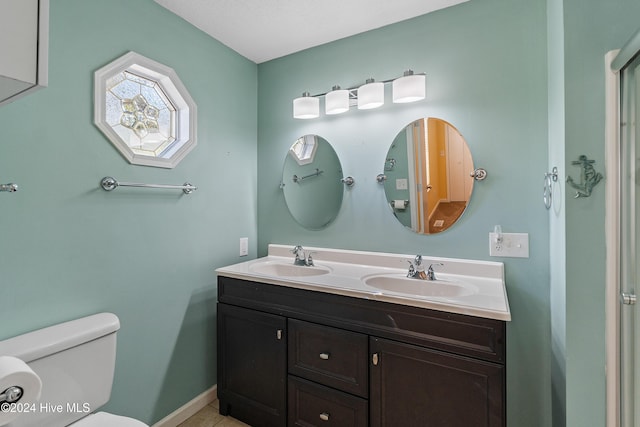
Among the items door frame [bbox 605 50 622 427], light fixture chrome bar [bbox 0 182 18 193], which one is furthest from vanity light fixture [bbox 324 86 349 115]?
light fixture chrome bar [bbox 0 182 18 193]

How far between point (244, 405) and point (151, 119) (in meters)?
1.72

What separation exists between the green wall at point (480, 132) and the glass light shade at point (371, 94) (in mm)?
98

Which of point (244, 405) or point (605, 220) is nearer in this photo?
point (605, 220)

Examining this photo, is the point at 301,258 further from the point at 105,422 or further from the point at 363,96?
the point at 105,422

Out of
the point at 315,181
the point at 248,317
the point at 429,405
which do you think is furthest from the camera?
the point at 315,181

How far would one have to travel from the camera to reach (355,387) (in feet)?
4.55

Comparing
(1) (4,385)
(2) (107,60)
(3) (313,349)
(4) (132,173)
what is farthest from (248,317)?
(2) (107,60)

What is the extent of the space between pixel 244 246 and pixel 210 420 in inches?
42.8

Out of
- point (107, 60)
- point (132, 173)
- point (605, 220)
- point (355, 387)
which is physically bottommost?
point (355, 387)

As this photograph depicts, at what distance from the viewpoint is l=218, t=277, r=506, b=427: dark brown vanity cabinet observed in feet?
3.81

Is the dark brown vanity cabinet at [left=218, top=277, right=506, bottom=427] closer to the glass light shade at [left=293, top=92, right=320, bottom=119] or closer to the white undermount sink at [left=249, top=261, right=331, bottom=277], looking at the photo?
the white undermount sink at [left=249, top=261, right=331, bottom=277]

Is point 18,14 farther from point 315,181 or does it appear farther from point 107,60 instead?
point 315,181

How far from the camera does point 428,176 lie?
1.77 metres

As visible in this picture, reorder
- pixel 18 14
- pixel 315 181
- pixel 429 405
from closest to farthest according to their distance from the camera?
pixel 18 14
pixel 429 405
pixel 315 181
